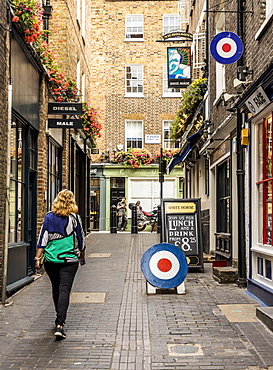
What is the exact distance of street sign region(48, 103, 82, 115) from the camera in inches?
508

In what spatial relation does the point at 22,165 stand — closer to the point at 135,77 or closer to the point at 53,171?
the point at 53,171

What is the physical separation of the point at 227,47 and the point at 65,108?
15.3 ft

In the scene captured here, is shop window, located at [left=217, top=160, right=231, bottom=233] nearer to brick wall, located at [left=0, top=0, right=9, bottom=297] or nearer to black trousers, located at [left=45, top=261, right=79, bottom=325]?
brick wall, located at [left=0, top=0, right=9, bottom=297]

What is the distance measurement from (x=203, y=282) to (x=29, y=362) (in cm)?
555

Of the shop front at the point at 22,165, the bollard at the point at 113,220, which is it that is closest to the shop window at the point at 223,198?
the shop front at the point at 22,165

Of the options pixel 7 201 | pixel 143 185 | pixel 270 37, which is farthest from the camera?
pixel 143 185

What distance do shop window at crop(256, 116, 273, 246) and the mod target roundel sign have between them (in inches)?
54.0

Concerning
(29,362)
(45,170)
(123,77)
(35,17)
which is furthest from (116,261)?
(123,77)

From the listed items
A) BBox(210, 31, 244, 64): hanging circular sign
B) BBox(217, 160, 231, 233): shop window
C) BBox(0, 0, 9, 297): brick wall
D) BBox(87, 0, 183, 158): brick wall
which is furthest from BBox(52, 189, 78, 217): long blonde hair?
BBox(87, 0, 183, 158): brick wall

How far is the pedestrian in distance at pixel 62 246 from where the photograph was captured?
6.80 metres

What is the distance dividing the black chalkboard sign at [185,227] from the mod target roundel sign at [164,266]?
2.67m

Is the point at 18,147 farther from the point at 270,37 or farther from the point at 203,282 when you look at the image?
the point at 270,37

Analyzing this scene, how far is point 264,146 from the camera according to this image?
8867 mm

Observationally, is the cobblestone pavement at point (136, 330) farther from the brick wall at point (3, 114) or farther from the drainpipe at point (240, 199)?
the brick wall at point (3, 114)
